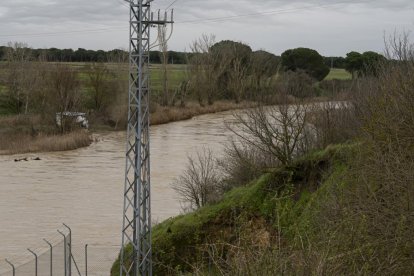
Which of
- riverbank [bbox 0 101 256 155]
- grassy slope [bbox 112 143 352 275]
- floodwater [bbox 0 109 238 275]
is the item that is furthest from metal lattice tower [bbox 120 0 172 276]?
riverbank [bbox 0 101 256 155]

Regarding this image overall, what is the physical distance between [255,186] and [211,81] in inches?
2404

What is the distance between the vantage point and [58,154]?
48.6 meters

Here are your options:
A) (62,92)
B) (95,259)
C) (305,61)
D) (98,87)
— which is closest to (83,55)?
(305,61)

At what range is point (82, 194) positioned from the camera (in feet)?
115

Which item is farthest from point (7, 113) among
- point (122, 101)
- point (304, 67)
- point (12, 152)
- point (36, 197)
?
point (304, 67)

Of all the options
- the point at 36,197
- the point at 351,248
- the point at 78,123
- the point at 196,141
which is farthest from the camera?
the point at 78,123

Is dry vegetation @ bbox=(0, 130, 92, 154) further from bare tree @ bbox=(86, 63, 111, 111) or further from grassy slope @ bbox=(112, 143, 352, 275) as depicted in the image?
grassy slope @ bbox=(112, 143, 352, 275)

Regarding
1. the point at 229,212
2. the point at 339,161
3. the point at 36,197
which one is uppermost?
the point at 339,161

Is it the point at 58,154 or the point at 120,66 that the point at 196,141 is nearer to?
the point at 58,154

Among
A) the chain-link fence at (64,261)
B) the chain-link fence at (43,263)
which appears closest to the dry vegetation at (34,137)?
the chain-link fence at (64,261)

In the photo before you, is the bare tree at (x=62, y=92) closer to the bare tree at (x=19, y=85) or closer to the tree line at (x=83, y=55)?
the bare tree at (x=19, y=85)

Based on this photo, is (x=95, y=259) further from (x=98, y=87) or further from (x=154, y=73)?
(x=154, y=73)

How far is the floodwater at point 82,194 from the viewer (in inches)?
1024

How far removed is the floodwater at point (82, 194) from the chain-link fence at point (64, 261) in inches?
1.9
